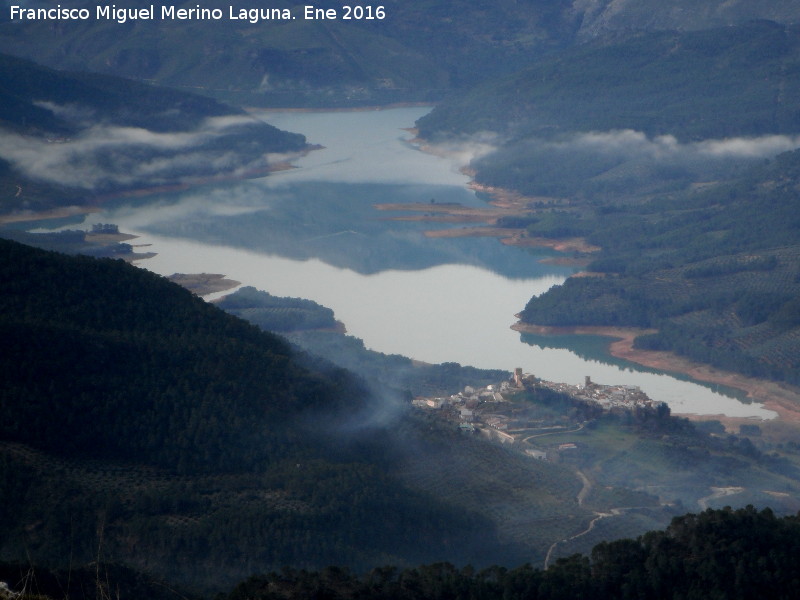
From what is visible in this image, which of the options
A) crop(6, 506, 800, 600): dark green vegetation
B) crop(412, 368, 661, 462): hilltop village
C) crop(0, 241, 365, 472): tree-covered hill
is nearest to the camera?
crop(6, 506, 800, 600): dark green vegetation

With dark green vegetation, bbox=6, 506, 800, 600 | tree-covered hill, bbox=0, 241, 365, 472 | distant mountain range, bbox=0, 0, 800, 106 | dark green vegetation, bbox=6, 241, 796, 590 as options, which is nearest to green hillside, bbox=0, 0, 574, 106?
distant mountain range, bbox=0, 0, 800, 106

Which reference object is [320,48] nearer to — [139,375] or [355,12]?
[355,12]

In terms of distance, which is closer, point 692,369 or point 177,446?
point 177,446

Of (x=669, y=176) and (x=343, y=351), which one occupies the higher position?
(x=669, y=176)

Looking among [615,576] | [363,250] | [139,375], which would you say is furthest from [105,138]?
[615,576]

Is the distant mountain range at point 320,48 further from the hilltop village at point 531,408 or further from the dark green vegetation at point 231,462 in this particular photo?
the dark green vegetation at point 231,462

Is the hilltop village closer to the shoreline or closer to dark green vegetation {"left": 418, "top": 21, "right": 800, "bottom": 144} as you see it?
the shoreline

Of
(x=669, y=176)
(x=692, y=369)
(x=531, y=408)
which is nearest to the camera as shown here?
(x=531, y=408)
